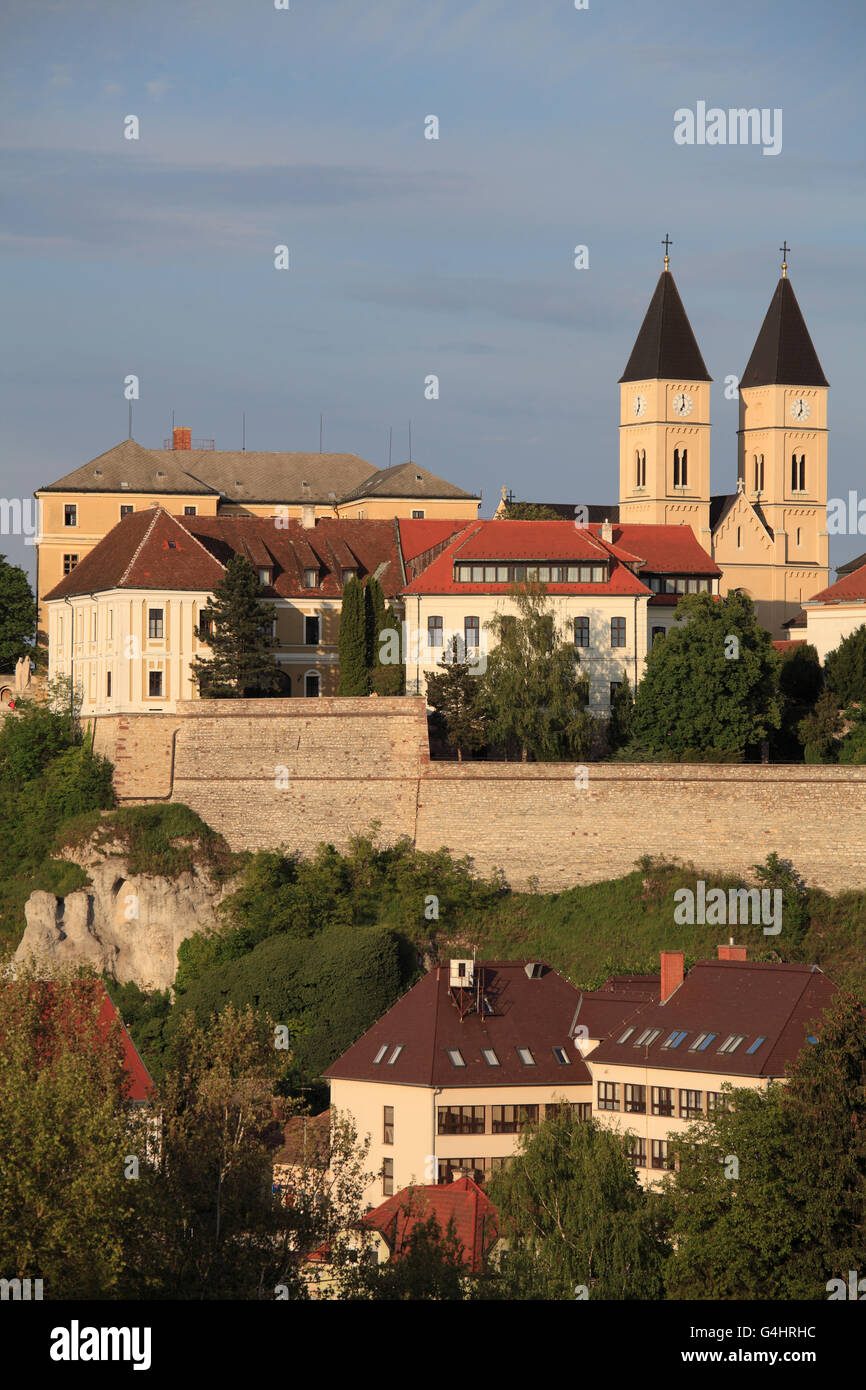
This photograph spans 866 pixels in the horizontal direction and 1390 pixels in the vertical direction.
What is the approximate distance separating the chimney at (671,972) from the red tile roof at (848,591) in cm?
2070

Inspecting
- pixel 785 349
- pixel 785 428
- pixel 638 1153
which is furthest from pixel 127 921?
pixel 785 349

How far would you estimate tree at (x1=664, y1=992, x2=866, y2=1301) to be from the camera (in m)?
28.6

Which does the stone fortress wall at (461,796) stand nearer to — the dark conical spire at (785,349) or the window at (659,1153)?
the window at (659,1153)

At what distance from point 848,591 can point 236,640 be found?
1828 centimetres

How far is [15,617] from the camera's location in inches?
2815

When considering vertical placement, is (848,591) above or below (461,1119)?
above

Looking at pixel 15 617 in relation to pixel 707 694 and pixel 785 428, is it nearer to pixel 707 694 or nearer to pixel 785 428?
pixel 707 694

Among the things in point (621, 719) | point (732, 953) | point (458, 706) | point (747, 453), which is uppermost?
point (747, 453)

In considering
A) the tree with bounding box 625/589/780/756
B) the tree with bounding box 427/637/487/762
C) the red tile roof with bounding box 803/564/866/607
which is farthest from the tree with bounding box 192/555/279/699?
the red tile roof with bounding box 803/564/866/607

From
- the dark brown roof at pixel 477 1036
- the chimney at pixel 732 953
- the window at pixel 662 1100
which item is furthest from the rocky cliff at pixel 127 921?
the window at pixel 662 1100

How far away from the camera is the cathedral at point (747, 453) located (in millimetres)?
79312

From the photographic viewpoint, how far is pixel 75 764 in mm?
50938

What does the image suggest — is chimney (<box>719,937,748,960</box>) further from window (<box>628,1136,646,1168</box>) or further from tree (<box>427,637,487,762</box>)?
tree (<box>427,637,487,762</box>)

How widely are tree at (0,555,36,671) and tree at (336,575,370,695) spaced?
64.5ft
